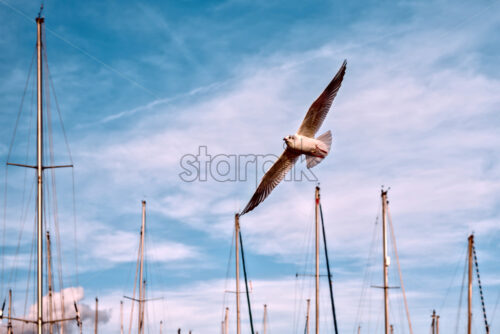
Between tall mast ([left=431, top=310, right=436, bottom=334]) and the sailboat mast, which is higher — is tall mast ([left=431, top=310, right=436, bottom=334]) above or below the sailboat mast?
below

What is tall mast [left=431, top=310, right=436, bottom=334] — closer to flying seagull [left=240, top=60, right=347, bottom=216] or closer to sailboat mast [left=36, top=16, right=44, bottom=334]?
flying seagull [left=240, top=60, right=347, bottom=216]

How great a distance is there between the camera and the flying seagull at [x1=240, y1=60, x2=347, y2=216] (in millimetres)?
22438

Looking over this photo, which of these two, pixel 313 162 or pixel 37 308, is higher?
pixel 313 162

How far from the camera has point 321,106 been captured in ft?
74.3

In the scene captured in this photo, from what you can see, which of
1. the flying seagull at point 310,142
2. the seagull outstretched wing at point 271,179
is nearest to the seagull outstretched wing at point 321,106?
the flying seagull at point 310,142

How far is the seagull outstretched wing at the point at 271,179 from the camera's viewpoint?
23438mm

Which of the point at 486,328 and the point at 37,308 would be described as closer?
the point at 37,308

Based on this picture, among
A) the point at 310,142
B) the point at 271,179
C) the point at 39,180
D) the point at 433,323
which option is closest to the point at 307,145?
the point at 310,142

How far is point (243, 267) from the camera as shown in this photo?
34.0 m

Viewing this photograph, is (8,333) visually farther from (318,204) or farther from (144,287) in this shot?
(318,204)

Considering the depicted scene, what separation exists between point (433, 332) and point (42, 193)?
3202 centimetres

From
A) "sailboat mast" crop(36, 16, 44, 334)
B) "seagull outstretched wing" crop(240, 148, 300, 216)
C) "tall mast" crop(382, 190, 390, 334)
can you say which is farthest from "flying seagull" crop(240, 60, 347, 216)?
"tall mast" crop(382, 190, 390, 334)

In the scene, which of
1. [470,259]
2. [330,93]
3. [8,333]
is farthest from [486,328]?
[8,333]

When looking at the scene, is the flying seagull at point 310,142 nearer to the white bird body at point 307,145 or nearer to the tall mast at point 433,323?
the white bird body at point 307,145
